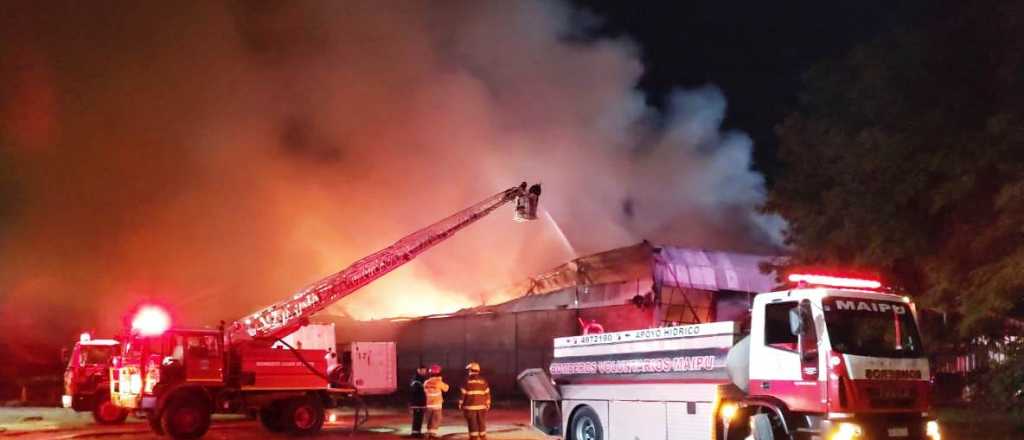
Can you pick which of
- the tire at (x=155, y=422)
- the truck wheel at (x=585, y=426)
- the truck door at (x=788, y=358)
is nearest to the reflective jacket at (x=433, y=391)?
the truck wheel at (x=585, y=426)

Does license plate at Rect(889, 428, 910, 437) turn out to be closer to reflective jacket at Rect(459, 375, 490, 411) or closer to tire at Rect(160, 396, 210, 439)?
reflective jacket at Rect(459, 375, 490, 411)

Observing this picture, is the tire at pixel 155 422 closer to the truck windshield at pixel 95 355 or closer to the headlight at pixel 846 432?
the truck windshield at pixel 95 355

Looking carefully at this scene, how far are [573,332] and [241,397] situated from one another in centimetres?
1074

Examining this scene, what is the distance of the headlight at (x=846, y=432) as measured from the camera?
7.83 meters

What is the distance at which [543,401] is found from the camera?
12211 millimetres

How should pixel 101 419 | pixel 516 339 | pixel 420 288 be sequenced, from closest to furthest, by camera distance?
pixel 101 419
pixel 516 339
pixel 420 288

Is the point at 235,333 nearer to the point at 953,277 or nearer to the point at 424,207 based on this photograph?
the point at 953,277

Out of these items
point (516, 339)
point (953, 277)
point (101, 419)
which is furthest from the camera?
point (516, 339)

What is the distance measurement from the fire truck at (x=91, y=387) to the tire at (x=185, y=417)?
472 cm

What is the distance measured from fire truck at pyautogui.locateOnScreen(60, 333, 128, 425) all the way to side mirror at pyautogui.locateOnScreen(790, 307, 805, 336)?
1536 centimetres

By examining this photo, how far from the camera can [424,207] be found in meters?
32.9

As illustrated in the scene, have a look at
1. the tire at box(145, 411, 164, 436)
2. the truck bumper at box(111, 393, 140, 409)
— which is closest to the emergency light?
the tire at box(145, 411, 164, 436)

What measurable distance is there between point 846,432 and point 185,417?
1109 cm

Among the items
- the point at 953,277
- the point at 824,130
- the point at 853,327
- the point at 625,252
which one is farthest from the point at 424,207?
the point at 853,327
